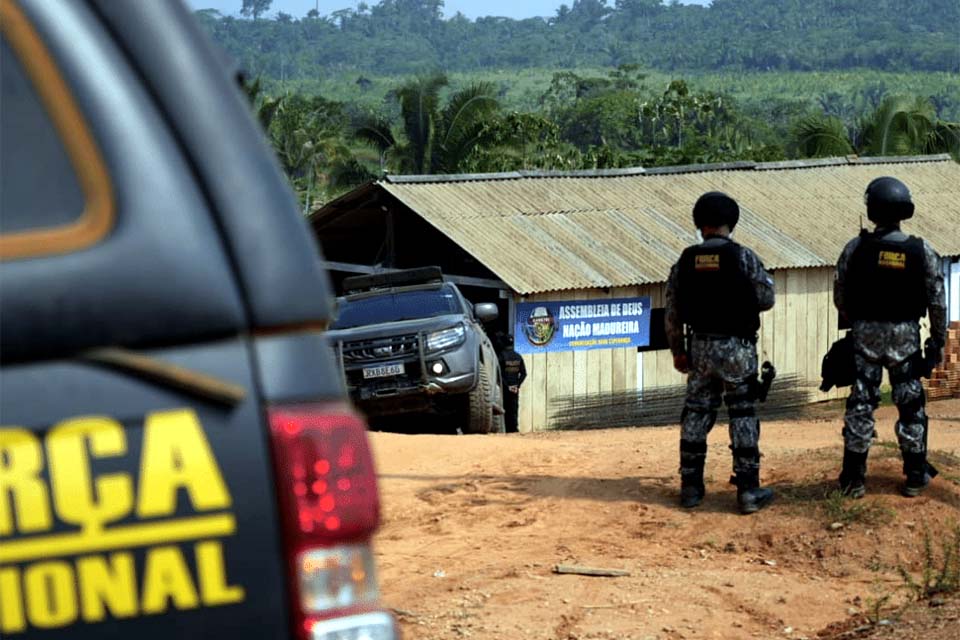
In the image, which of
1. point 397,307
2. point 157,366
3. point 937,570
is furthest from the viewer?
point 397,307

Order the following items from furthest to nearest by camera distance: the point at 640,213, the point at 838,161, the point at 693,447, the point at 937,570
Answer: the point at 838,161 < the point at 640,213 < the point at 693,447 < the point at 937,570

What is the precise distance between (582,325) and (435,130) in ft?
51.4

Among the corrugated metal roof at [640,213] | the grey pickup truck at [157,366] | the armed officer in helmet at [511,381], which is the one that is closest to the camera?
the grey pickup truck at [157,366]

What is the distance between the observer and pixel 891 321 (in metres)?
8.17

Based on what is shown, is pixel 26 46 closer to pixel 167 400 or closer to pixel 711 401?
pixel 167 400

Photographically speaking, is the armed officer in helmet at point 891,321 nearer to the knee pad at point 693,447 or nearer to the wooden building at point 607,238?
the knee pad at point 693,447

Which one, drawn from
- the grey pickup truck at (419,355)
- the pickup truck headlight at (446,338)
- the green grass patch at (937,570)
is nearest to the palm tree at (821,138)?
the grey pickup truck at (419,355)

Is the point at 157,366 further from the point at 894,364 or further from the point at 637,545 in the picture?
the point at 894,364

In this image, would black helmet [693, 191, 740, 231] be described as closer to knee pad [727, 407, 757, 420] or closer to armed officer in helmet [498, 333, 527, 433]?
knee pad [727, 407, 757, 420]

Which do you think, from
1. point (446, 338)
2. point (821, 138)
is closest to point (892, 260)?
point (446, 338)

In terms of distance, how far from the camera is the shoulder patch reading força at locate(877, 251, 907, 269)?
8023mm

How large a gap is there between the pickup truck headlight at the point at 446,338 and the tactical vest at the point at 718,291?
7.44 m

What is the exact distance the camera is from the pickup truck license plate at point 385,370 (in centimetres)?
1564

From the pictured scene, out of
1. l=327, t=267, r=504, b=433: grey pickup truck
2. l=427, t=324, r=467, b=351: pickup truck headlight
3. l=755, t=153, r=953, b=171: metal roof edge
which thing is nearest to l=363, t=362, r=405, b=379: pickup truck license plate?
l=327, t=267, r=504, b=433: grey pickup truck
